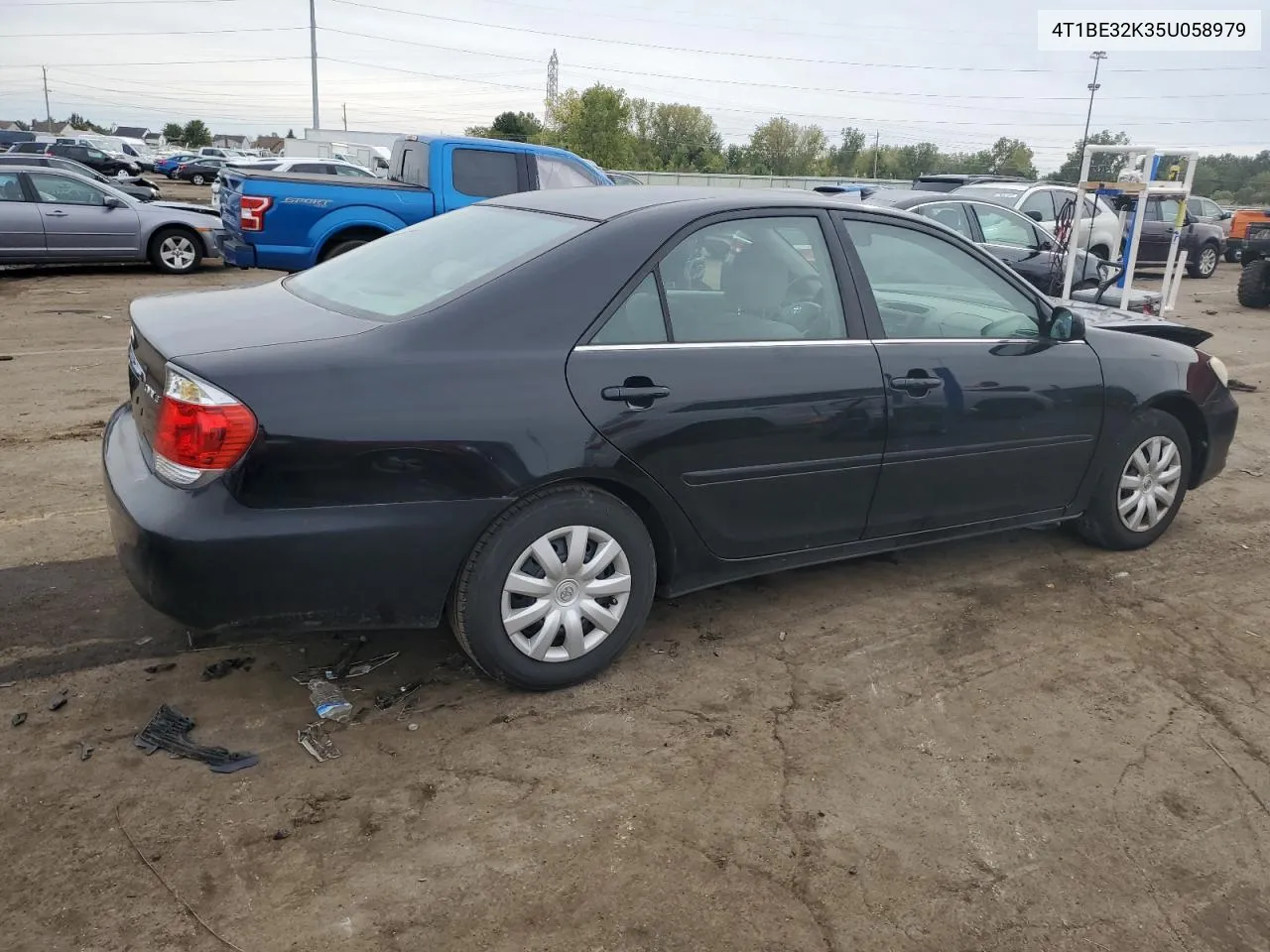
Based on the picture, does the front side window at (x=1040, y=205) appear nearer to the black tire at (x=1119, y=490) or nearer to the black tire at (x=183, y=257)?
the black tire at (x=1119, y=490)

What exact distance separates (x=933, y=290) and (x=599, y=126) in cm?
6303

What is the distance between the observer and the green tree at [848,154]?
91.8m

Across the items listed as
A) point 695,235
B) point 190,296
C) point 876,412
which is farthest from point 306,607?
point 876,412

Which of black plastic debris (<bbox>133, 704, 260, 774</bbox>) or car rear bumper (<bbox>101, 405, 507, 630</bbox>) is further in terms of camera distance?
black plastic debris (<bbox>133, 704, 260, 774</bbox>)

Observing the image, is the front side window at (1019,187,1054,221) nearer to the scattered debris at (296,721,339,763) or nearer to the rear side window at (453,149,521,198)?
the rear side window at (453,149,521,198)

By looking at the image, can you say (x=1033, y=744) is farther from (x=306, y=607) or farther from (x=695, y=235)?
(x=306, y=607)

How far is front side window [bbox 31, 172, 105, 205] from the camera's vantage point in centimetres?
1294

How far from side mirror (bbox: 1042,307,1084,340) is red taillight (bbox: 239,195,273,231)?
26.7ft

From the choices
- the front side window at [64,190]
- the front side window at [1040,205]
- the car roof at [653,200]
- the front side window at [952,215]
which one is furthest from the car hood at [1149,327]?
the front side window at [64,190]

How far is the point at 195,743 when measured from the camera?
3.03 metres

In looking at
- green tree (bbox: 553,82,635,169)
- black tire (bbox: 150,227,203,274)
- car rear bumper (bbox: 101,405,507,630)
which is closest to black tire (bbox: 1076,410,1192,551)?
car rear bumper (bbox: 101,405,507,630)

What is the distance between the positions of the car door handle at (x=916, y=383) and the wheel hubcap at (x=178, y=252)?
12796 millimetres

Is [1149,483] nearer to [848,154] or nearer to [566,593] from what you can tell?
[566,593]

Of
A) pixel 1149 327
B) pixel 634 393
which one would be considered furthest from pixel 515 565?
pixel 1149 327
